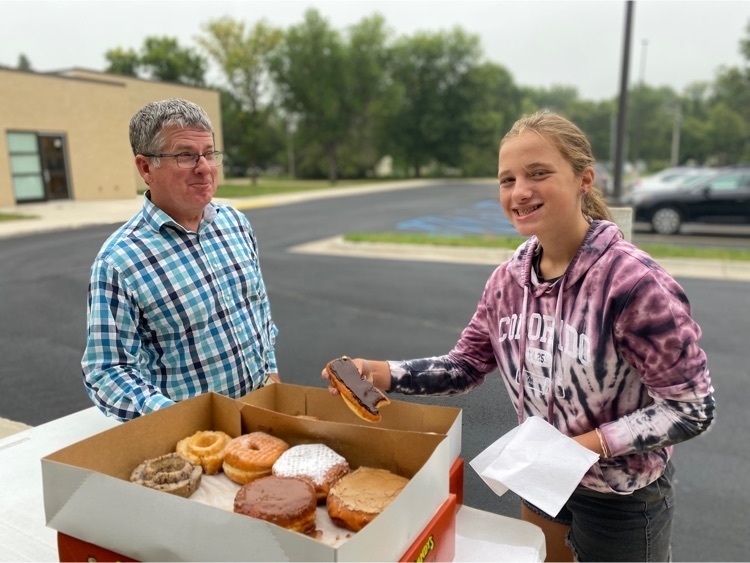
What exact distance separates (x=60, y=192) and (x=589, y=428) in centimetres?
1583

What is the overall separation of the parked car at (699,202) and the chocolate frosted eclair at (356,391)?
1389 centimetres

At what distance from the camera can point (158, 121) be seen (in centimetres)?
185

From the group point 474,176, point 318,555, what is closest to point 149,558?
point 318,555

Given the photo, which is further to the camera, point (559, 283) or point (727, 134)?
point (727, 134)

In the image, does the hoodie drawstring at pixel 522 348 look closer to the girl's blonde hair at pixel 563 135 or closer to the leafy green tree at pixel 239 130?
the girl's blonde hair at pixel 563 135

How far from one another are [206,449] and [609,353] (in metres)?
1.03

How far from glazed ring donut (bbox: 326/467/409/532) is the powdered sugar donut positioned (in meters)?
0.03

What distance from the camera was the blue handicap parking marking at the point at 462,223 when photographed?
16509mm

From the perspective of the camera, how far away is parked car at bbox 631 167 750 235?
45.5 feet

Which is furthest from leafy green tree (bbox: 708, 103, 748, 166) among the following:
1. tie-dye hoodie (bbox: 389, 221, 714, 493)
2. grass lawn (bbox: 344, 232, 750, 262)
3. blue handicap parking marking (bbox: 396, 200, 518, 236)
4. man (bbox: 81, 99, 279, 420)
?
man (bbox: 81, 99, 279, 420)

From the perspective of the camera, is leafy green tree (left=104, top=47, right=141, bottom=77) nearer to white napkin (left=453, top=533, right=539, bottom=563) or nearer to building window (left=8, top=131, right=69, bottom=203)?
building window (left=8, top=131, right=69, bottom=203)

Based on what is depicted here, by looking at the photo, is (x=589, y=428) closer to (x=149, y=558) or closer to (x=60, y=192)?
(x=149, y=558)

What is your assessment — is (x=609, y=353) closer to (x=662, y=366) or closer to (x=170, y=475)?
(x=662, y=366)

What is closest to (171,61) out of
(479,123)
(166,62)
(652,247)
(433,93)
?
(166,62)
